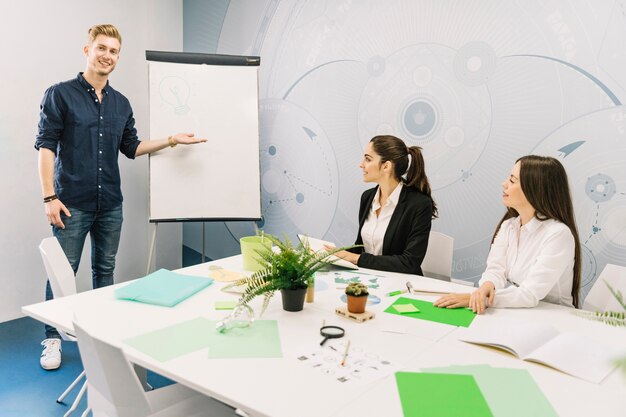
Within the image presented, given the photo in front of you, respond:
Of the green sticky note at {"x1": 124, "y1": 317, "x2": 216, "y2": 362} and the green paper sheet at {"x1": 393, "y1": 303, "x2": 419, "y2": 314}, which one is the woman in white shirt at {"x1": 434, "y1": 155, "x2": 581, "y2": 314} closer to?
the green paper sheet at {"x1": 393, "y1": 303, "x2": 419, "y2": 314}

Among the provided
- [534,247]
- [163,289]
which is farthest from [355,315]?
[534,247]

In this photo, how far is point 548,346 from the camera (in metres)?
1.34

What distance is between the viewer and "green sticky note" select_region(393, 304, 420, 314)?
164 centimetres

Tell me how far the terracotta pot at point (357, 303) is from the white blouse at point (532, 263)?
0.51m

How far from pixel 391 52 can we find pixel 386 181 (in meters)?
1.13

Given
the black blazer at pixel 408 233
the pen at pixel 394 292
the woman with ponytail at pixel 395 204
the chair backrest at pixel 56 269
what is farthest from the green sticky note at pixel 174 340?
the woman with ponytail at pixel 395 204

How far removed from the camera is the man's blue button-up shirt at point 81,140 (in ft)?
9.18

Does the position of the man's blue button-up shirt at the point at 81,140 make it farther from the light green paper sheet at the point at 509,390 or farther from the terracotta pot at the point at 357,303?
the light green paper sheet at the point at 509,390

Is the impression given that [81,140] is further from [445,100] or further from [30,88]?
[445,100]

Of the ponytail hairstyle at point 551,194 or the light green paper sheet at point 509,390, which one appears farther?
the ponytail hairstyle at point 551,194

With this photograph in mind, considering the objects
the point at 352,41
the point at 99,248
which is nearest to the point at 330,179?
the point at 352,41

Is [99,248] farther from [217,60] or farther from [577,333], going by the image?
[577,333]

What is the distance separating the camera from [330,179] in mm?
3670

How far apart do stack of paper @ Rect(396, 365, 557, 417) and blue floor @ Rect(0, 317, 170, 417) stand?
6.07 feet
